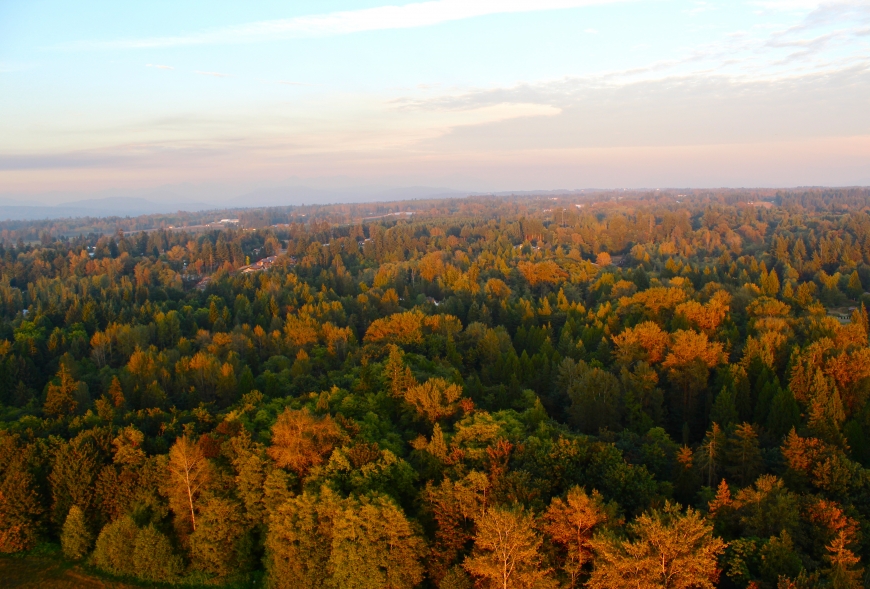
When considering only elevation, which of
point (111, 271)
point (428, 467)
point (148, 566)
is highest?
point (111, 271)

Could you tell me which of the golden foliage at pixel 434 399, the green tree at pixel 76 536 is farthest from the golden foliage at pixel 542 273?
the green tree at pixel 76 536

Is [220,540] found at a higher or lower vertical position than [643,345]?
lower

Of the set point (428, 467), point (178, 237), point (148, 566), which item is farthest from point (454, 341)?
point (178, 237)

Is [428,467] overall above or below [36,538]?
above

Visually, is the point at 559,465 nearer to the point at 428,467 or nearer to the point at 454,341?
the point at 428,467

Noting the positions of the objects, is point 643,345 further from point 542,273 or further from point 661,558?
point 542,273

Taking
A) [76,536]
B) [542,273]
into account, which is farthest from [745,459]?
[542,273]
